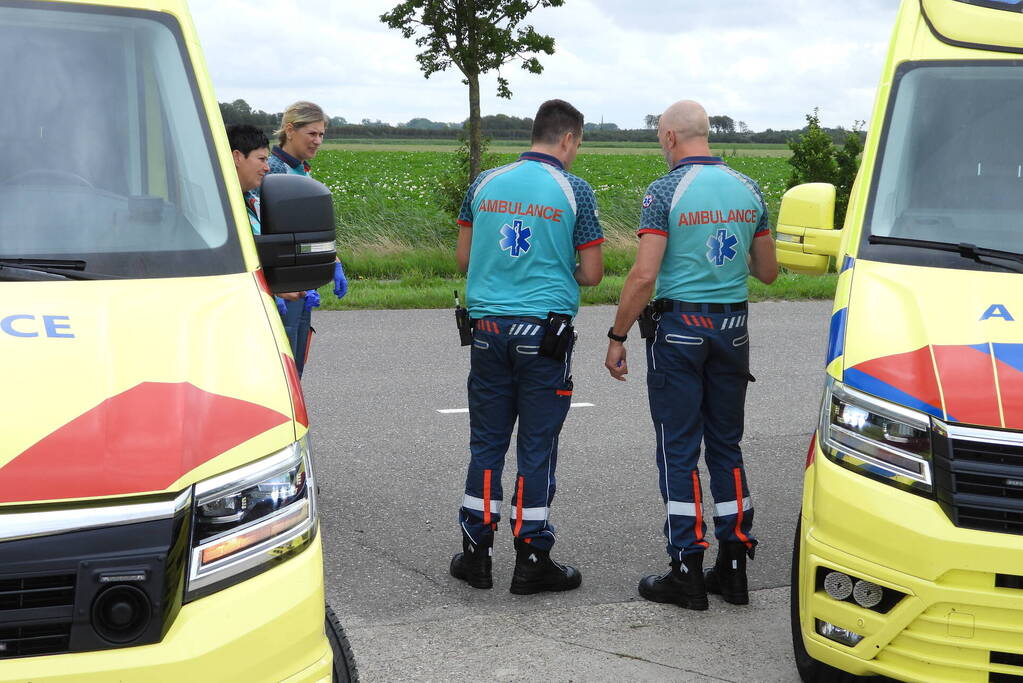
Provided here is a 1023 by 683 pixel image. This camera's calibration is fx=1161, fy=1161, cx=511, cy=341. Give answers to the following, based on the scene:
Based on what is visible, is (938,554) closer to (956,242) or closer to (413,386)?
(956,242)

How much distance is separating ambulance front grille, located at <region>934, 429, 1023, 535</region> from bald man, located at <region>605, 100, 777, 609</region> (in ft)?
5.20

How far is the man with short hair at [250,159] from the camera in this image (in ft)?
18.7

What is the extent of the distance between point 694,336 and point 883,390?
1370 millimetres

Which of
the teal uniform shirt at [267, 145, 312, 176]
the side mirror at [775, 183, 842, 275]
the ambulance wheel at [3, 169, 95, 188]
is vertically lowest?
the side mirror at [775, 183, 842, 275]

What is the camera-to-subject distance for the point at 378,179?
4231 cm

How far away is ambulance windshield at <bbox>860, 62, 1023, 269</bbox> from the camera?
4.23 m

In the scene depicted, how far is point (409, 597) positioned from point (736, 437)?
5.04 feet

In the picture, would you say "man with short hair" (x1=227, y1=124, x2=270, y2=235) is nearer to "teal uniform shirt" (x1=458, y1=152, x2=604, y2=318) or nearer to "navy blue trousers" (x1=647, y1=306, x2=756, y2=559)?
"teal uniform shirt" (x1=458, y1=152, x2=604, y2=318)

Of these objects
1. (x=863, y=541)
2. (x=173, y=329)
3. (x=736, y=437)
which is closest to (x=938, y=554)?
(x=863, y=541)

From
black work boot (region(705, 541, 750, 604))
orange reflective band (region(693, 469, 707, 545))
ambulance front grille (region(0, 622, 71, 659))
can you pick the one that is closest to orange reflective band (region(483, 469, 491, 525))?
orange reflective band (region(693, 469, 707, 545))

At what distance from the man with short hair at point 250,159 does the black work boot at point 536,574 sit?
2086mm

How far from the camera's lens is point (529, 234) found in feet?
15.9

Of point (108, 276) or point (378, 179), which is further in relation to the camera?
point (378, 179)

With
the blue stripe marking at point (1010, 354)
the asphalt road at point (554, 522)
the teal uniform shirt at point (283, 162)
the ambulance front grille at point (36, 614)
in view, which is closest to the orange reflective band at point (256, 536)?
the ambulance front grille at point (36, 614)
